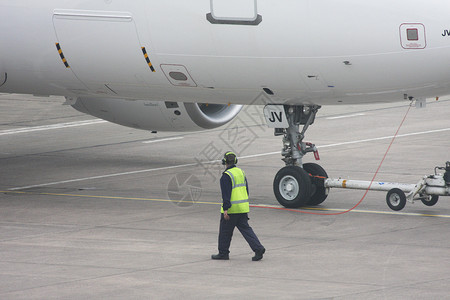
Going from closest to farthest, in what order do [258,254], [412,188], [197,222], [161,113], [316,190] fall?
[258,254] < [197,222] < [412,188] < [316,190] < [161,113]

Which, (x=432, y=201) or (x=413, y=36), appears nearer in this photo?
(x=413, y=36)

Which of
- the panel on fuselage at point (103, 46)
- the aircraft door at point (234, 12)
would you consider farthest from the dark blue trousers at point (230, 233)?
the panel on fuselage at point (103, 46)

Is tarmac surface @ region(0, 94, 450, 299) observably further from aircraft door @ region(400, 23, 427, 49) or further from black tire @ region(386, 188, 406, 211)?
aircraft door @ region(400, 23, 427, 49)

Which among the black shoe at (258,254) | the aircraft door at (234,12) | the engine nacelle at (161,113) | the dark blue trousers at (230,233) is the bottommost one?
the black shoe at (258,254)

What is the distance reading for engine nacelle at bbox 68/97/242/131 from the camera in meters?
20.7

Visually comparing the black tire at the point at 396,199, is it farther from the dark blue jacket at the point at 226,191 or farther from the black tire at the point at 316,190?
the dark blue jacket at the point at 226,191

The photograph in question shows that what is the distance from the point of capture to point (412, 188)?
662 inches

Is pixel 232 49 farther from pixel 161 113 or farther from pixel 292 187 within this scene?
pixel 161 113

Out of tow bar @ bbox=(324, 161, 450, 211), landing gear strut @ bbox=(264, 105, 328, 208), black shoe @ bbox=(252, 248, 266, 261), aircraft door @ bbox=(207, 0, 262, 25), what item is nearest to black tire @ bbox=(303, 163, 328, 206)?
landing gear strut @ bbox=(264, 105, 328, 208)

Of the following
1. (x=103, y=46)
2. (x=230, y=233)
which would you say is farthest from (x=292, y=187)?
(x=103, y=46)

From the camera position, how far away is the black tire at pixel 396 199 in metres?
16.8

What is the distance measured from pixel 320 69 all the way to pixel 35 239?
17.0 ft

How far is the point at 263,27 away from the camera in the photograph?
16172 millimetres

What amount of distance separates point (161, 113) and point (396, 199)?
604cm
